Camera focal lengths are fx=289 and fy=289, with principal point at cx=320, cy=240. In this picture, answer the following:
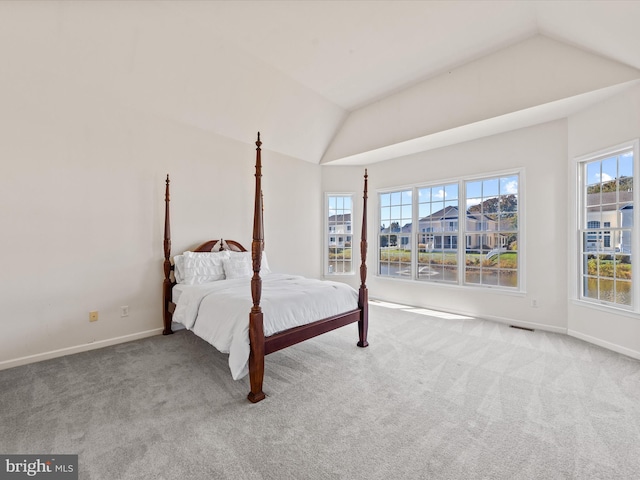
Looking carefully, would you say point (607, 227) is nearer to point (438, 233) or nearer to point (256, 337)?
point (438, 233)

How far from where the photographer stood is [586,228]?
369 centimetres

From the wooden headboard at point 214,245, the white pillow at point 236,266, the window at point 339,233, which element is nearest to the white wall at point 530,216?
the window at point 339,233

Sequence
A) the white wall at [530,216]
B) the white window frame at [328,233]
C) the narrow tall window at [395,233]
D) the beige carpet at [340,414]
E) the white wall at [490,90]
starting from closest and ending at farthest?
the beige carpet at [340,414] < the white wall at [490,90] < the white wall at [530,216] < the narrow tall window at [395,233] < the white window frame at [328,233]

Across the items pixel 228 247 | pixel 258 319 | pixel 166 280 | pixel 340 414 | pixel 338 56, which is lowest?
pixel 340 414

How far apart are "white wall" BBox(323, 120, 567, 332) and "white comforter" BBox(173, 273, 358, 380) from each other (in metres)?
2.42

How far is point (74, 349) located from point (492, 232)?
5737mm

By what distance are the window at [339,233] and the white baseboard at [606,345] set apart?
11.9ft

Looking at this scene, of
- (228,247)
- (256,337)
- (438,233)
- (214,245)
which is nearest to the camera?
(256,337)

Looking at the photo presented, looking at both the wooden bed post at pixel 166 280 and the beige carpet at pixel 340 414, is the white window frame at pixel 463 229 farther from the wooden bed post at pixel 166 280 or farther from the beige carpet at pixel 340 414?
the wooden bed post at pixel 166 280

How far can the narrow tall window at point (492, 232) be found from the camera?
4338 mm

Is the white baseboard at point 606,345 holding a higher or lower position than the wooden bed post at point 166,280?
lower

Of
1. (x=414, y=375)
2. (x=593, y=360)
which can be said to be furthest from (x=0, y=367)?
(x=593, y=360)

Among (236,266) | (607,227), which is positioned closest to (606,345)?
(607,227)

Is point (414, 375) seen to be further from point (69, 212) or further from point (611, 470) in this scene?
point (69, 212)
